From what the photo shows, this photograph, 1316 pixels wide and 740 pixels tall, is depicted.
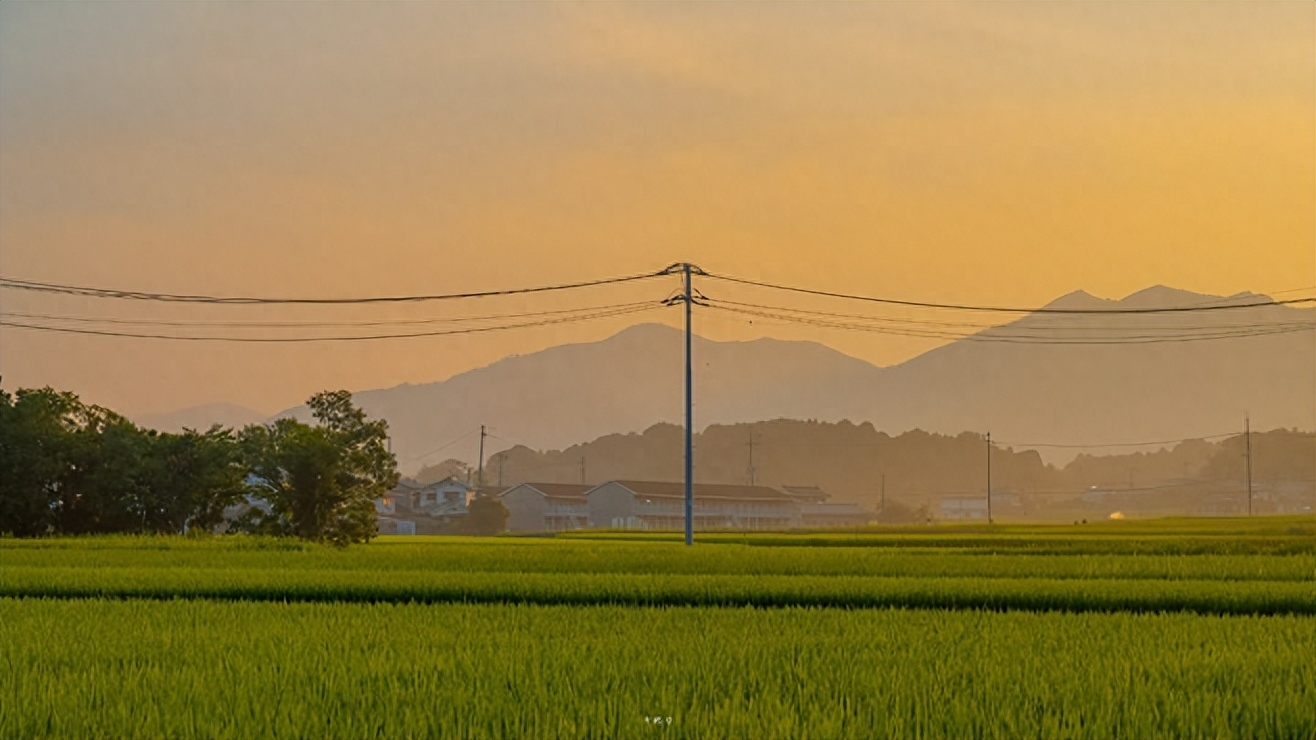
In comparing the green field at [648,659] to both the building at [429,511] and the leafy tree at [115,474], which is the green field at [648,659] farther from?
the building at [429,511]

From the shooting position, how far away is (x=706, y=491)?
386ft

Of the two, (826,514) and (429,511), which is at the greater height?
(429,511)

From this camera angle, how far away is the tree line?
4134 cm

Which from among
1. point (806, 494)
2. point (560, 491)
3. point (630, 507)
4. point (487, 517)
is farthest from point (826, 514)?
point (487, 517)

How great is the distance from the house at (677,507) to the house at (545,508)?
1.09m

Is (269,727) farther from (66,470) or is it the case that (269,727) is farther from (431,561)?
(66,470)

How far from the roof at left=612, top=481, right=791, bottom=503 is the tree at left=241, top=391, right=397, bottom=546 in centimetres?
7171

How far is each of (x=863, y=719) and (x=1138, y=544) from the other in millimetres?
36722

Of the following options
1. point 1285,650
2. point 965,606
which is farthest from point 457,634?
point 965,606

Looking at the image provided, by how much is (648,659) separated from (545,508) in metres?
105

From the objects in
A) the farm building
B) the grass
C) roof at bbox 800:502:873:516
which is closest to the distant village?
the farm building

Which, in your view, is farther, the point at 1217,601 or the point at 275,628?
the point at 1217,601

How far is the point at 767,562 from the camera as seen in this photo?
29422 millimetres

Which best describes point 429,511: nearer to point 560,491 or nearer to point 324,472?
point 560,491
